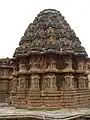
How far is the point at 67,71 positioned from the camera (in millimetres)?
9969

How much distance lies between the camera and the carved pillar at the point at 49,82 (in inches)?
377

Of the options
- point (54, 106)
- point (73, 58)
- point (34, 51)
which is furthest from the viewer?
point (73, 58)

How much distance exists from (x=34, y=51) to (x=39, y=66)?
916mm

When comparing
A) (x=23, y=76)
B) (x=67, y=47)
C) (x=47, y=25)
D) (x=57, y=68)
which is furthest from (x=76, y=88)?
(x=47, y=25)

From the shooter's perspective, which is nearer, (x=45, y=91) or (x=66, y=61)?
(x=45, y=91)

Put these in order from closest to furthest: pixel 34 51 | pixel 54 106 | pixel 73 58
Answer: pixel 54 106 < pixel 34 51 < pixel 73 58

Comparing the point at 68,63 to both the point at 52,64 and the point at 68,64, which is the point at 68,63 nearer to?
the point at 68,64

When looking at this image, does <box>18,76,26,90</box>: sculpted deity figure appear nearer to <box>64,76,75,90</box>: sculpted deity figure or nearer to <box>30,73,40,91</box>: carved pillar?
<box>30,73,40,91</box>: carved pillar

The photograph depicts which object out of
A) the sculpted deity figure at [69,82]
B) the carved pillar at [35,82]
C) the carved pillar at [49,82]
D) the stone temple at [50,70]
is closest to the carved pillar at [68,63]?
the stone temple at [50,70]

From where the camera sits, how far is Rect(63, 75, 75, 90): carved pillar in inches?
384

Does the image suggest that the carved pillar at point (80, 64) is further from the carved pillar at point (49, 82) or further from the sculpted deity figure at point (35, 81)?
the sculpted deity figure at point (35, 81)

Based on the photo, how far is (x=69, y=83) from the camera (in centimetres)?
984

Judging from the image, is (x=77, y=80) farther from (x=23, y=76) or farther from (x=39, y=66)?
(x=23, y=76)

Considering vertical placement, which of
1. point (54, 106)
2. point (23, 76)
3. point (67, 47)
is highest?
point (67, 47)
